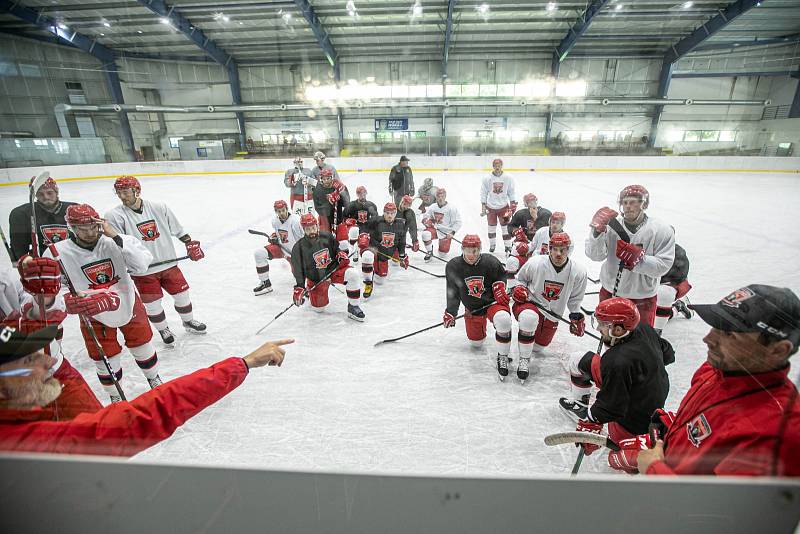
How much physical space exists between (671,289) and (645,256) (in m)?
0.76

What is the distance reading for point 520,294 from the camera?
2600 mm

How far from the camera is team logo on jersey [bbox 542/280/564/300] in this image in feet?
8.85

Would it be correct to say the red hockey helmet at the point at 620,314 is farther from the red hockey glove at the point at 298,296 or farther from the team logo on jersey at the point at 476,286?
the red hockey glove at the point at 298,296

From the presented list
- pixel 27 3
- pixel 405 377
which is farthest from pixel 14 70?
pixel 405 377

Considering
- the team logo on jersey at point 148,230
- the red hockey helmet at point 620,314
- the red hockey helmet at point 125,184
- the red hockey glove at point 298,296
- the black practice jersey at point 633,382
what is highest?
the red hockey helmet at point 125,184

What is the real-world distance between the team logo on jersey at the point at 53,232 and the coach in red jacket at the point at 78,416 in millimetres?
1750

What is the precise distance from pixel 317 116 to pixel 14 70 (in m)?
12.5

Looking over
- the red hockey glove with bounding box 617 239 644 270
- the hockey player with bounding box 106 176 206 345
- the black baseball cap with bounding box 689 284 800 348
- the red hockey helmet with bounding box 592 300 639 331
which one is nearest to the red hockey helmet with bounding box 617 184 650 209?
the red hockey glove with bounding box 617 239 644 270

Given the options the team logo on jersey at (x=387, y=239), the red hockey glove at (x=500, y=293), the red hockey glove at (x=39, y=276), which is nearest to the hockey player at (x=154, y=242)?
the red hockey glove at (x=39, y=276)

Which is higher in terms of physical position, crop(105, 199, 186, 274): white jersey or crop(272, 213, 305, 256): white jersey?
crop(105, 199, 186, 274): white jersey

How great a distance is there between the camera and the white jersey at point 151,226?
109 inches

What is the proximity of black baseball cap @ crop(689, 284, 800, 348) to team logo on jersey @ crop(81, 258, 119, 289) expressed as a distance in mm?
3018

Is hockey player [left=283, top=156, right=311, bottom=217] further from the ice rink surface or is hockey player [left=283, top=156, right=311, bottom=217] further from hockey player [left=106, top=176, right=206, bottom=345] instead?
hockey player [left=106, top=176, right=206, bottom=345]

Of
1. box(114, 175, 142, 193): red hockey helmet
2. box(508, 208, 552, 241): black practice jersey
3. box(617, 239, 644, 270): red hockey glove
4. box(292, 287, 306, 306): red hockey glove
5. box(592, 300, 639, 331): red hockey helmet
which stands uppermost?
box(114, 175, 142, 193): red hockey helmet
